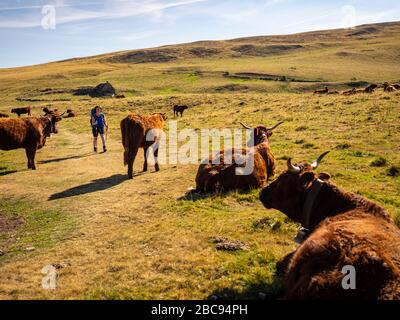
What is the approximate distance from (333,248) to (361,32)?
203379mm

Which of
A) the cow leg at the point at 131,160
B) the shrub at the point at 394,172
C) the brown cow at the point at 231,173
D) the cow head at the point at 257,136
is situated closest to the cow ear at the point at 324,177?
the brown cow at the point at 231,173

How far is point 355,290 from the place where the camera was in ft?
12.4

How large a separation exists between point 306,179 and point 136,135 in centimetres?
883

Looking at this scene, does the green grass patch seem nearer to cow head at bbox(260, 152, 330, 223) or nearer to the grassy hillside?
Result: the grassy hillside

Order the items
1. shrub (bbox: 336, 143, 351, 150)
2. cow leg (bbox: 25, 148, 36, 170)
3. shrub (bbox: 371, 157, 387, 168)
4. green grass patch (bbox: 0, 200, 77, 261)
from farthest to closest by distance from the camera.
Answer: cow leg (bbox: 25, 148, 36, 170) → shrub (bbox: 336, 143, 351, 150) → shrub (bbox: 371, 157, 387, 168) → green grass patch (bbox: 0, 200, 77, 261)

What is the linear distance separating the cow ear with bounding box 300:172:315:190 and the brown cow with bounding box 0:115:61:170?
13.2 metres

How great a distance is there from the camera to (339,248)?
4270mm

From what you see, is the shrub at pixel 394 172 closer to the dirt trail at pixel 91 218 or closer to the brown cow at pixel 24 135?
the dirt trail at pixel 91 218

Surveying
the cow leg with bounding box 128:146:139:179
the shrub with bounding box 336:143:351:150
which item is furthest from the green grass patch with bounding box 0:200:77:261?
the shrub with bounding box 336:143:351:150

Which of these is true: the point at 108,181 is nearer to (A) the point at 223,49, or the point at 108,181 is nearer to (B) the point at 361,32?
(A) the point at 223,49

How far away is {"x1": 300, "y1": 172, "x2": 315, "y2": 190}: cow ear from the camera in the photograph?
6051 mm

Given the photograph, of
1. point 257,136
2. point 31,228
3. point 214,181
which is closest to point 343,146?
point 257,136

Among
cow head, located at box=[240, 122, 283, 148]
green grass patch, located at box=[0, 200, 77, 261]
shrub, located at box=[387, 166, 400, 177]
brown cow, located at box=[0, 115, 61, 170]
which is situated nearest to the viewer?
green grass patch, located at box=[0, 200, 77, 261]
